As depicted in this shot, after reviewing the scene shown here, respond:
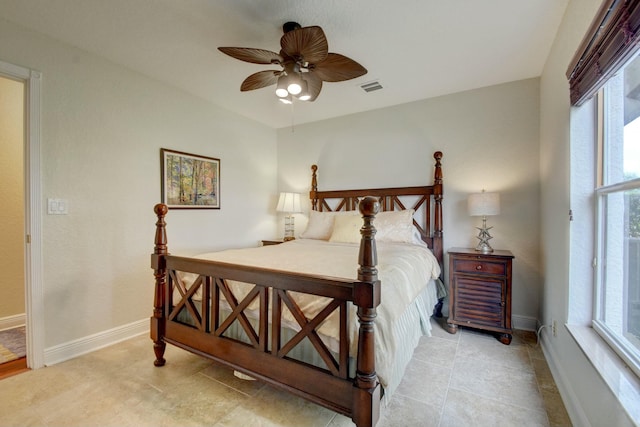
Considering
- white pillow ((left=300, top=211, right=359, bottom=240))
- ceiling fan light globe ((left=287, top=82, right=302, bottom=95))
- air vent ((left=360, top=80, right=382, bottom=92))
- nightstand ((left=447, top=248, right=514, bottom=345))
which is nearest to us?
ceiling fan light globe ((left=287, top=82, right=302, bottom=95))

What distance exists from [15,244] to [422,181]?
4497 millimetres

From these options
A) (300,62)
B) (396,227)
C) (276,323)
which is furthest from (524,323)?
(300,62)

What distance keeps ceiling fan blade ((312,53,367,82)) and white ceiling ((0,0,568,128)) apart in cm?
31

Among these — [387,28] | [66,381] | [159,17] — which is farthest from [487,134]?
[66,381]

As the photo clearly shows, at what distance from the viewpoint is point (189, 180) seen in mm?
3172

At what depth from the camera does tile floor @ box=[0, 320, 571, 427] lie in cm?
155

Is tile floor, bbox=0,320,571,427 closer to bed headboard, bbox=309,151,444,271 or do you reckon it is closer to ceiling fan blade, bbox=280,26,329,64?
bed headboard, bbox=309,151,444,271

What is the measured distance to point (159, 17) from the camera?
1.94 metres

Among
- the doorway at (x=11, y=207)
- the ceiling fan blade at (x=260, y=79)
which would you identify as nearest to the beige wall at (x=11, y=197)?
the doorway at (x=11, y=207)

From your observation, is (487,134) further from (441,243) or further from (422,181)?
(441,243)

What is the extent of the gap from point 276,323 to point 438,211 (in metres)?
2.35

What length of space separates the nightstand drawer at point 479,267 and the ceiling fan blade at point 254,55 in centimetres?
236

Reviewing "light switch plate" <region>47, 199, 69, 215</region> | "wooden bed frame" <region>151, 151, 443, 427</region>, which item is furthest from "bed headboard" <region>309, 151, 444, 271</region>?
"light switch plate" <region>47, 199, 69, 215</region>

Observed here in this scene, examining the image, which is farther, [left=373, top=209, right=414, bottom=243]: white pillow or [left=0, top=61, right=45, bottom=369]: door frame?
[left=373, top=209, right=414, bottom=243]: white pillow
